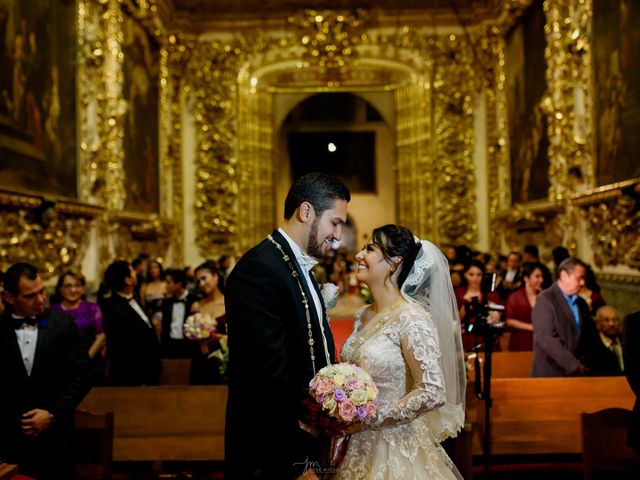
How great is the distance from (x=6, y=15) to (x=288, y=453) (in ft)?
22.5

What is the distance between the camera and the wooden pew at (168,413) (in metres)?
5.20

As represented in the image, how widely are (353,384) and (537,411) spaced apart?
3036 mm

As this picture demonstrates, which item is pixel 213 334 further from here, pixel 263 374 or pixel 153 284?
pixel 153 284

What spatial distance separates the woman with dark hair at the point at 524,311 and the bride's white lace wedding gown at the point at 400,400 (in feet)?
15.7

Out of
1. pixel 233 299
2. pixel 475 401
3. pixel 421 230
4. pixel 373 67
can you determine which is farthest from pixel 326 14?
pixel 233 299

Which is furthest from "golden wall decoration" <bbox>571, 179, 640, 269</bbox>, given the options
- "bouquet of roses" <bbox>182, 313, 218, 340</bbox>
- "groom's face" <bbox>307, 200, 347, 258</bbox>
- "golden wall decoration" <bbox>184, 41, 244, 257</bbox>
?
"golden wall decoration" <bbox>184, 41, 244, 257</bbox>

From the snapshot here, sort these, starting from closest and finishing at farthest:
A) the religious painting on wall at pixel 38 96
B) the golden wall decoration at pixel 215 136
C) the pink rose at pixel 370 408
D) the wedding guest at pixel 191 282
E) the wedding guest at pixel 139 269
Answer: the pink rose at pixel 370 408 < the religious painting on wall at pixel 38 96 < the wedding guest at pixel 191 282 < the wedding guest at pixel 139 269 < the golden wall decoration at pixel 215 136

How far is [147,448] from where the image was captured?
5.15 meters

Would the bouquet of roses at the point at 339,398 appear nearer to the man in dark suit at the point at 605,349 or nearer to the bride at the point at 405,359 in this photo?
the bride at the point at 405,359

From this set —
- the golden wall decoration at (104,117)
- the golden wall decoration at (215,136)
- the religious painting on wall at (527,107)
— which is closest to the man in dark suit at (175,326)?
the golden wall decoration at (104,117)

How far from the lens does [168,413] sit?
523 centimetres

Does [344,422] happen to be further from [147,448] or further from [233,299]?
[147,448]

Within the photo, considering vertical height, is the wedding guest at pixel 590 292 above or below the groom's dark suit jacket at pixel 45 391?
above

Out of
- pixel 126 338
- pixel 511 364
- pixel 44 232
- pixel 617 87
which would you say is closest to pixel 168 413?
pixel 126 338
